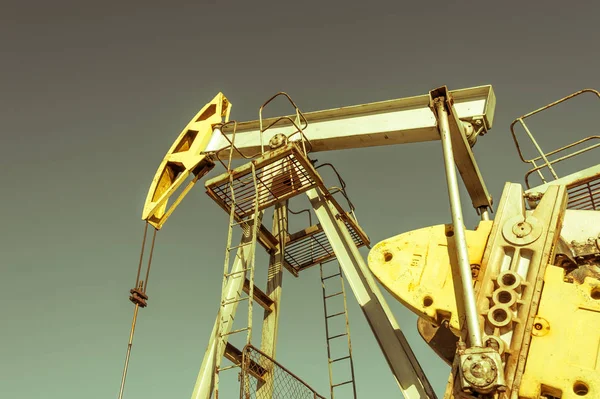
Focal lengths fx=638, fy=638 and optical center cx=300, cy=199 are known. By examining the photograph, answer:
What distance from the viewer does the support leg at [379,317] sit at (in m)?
5.88

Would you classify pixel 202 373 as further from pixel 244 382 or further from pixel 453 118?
pixel 453 118

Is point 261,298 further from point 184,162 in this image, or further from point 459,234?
point 459,234

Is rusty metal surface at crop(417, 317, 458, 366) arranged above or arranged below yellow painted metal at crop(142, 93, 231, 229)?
below

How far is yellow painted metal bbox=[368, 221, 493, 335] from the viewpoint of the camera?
5.00 meters

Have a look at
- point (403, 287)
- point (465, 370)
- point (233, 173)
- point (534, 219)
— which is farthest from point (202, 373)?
point (534, 219)

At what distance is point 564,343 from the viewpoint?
452 cm

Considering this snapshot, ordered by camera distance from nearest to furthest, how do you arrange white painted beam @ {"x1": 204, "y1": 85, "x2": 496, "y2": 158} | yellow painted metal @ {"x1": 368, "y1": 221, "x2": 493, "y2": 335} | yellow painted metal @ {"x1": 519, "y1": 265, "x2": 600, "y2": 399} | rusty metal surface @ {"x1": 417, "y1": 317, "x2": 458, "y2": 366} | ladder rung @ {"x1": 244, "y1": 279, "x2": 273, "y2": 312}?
yellow painted metal @ {"x1": 519, "y1": 265, "x2": 600, "y2": 399}
yellow painted metal @ {"x1": 368, "y1": 221, "x2": 493, "y2": 335}
rusty metal surface @ {"x1": 417, "y1": 317, "x2": 458, "y2": 366}
white painted beam @ {"x1": 204, "y1": 85, "x2": 496, "y2": 158}
ladder rung @ {"x1": 244, "y1": 279, "x2": 273, "y2": 312}

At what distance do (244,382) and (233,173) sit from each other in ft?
8.33

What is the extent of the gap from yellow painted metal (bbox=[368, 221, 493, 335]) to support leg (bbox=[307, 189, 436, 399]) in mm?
1045

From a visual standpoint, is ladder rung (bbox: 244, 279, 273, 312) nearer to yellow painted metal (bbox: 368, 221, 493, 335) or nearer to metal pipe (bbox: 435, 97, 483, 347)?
yellow painted metal (bbox: 368, 221, 493, 335)

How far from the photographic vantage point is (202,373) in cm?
696

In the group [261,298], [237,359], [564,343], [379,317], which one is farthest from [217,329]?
[564,343]

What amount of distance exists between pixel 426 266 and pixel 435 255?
122 mm

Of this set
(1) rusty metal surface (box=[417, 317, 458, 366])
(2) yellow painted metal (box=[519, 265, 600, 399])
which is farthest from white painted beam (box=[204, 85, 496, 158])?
(2) yellow painted metal (box=[519, 265, 600, 399])
